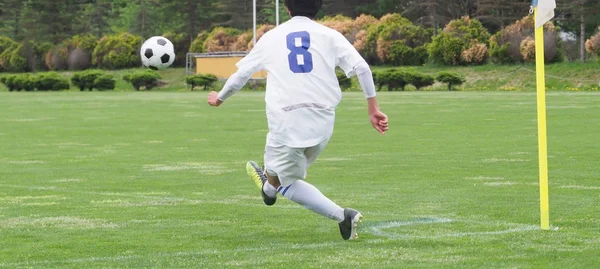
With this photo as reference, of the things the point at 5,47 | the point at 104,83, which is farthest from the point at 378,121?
the point at 5,47

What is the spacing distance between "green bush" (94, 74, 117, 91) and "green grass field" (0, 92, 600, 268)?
42895mm

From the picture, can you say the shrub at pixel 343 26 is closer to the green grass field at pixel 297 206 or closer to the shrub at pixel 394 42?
the shrub at pixel 394 42

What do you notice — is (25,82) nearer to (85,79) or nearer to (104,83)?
→ (85,79)

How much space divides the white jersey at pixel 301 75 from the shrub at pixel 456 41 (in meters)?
53.9

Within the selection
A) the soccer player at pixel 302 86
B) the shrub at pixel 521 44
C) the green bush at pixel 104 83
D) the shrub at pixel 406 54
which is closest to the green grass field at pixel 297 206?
the soccer player at pixel 302 86

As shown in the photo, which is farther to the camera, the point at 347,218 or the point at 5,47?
the point at 5,47

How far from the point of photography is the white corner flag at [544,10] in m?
8.30

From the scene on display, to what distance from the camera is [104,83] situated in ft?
219

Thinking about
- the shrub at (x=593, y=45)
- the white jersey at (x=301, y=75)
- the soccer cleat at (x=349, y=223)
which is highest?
the shrub at (x=593, y=45)

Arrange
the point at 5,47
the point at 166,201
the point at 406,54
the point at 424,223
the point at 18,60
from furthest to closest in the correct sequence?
the point at 5,47, the point at 18,60, the point at 406,54, the point at 166,201, the point at 424,223

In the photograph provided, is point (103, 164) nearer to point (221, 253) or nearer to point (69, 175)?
point (69, 175)

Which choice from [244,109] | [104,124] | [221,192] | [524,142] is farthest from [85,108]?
[221,192]

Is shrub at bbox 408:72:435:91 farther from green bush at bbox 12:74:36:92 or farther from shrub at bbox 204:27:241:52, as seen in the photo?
green bush at bbox 12:74:36:92

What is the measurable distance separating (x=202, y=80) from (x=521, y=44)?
1862cm
